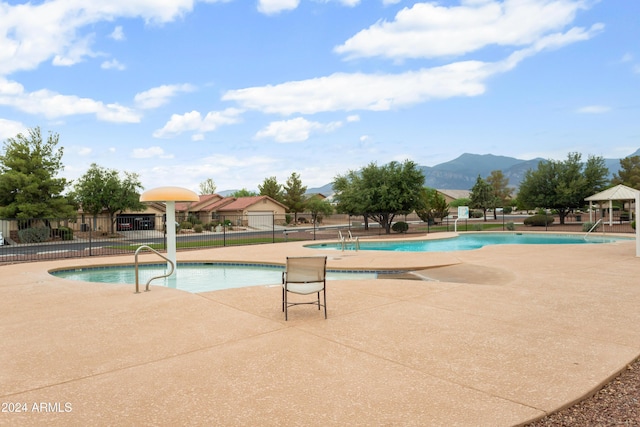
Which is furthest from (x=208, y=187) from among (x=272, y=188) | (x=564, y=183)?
(x=564, y=183)

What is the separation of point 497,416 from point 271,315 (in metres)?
3.83

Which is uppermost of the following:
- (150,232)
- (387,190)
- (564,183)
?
(564,183)

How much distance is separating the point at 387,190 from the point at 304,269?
25182 mm

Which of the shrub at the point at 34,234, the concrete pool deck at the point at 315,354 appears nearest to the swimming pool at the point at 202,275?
the concrete pool deck at the point at 315,354

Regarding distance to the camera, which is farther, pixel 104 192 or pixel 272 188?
pixel 272 188

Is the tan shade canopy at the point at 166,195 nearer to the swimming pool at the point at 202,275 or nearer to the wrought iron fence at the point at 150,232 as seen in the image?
the swimming pool at the point at 202,275

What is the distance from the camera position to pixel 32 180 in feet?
103

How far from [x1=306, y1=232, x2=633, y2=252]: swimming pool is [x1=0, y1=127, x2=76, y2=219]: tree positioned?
22852 millimetres

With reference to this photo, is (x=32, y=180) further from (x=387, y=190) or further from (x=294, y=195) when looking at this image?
(x=294, y=195)

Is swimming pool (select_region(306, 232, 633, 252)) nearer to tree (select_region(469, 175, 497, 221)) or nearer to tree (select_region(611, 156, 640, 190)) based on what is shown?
tree (select_region(469, 175, 497, 221))

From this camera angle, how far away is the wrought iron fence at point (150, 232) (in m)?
21.3

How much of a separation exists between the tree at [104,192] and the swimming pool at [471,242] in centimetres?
2349

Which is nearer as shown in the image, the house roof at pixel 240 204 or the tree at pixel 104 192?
the tree at pixel 104 192

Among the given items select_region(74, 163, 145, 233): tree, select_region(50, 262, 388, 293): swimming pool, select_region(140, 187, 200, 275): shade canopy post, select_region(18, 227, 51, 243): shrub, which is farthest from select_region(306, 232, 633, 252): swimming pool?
select_region(74, 163, 145, 233): tree
